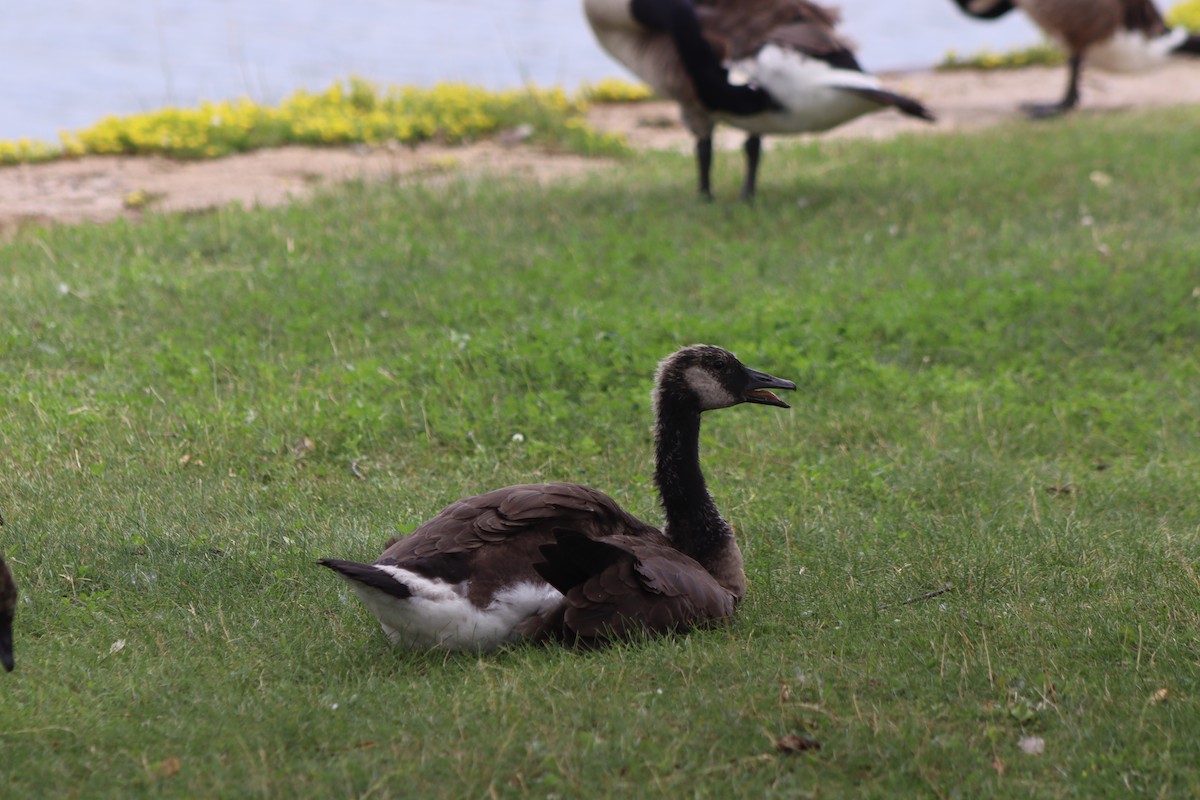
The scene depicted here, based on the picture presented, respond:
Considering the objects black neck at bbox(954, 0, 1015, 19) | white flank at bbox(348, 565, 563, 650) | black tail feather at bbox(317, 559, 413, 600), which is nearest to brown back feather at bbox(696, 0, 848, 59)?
black neck at bbox(954, 0, 1015, 19)

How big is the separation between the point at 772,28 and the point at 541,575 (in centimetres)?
797

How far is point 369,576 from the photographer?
175 inches

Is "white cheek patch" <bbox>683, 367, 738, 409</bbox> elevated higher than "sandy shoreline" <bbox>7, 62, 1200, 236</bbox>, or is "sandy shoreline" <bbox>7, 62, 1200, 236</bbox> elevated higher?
"sandy shoreline" <bbox>7, 62, 1200, 236</bbox>

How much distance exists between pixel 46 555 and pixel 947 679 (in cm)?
376

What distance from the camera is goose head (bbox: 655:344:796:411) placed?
5473 millimetres

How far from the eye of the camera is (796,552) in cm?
600

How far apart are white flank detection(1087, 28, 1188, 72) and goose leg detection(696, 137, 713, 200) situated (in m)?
6.14

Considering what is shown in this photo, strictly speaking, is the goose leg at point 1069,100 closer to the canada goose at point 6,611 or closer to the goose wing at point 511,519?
the goose wing at point 511,519

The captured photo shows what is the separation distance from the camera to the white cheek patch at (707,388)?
5.47 meters

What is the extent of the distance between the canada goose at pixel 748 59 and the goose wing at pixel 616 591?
6801mm

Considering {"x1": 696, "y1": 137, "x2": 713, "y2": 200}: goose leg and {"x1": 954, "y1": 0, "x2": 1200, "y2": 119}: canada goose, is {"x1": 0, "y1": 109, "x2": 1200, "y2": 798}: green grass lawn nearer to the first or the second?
{"x1": 696, "y1": 137, "x2": 713, "y2": 200}: goose leg

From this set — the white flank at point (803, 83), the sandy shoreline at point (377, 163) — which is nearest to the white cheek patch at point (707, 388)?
the white flank at point (803, 83)

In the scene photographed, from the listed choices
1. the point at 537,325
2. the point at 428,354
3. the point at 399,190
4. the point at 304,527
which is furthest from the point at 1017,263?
the point at 304,527

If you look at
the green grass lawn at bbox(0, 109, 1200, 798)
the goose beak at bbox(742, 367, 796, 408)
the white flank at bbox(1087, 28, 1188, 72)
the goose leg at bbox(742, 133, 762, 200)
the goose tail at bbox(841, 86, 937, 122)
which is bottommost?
the green grass lawn at bbox(0, 109, 1200, 798)
